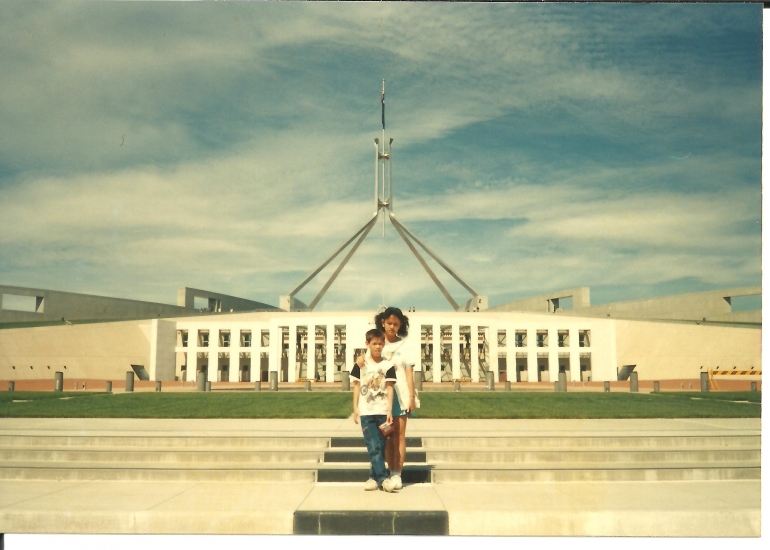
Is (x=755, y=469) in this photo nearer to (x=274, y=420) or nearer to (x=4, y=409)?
(x=274, y=420)

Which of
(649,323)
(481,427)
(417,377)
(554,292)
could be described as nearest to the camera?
(481,427)

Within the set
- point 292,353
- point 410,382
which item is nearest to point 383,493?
point 410,382

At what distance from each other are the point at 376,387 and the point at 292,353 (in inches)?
744

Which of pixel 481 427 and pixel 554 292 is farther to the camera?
pixel 554 292

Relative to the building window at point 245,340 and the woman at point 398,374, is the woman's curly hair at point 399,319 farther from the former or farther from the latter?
the building window at point 245,340

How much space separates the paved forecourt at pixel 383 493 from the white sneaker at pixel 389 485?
65 mm

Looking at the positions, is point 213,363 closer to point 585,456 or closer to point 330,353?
point 330,353

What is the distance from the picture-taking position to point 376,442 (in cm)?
491

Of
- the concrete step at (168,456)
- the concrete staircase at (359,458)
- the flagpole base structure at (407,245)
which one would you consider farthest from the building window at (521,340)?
the concrete step at (168,456)

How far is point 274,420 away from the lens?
8.95 metres

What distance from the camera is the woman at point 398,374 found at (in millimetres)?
4844

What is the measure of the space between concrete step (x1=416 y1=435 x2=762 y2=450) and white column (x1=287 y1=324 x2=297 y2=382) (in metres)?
17.2

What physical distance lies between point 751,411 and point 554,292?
33209 mm

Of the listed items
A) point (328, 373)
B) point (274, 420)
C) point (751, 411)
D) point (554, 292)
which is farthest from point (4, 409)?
point (554, 292)
